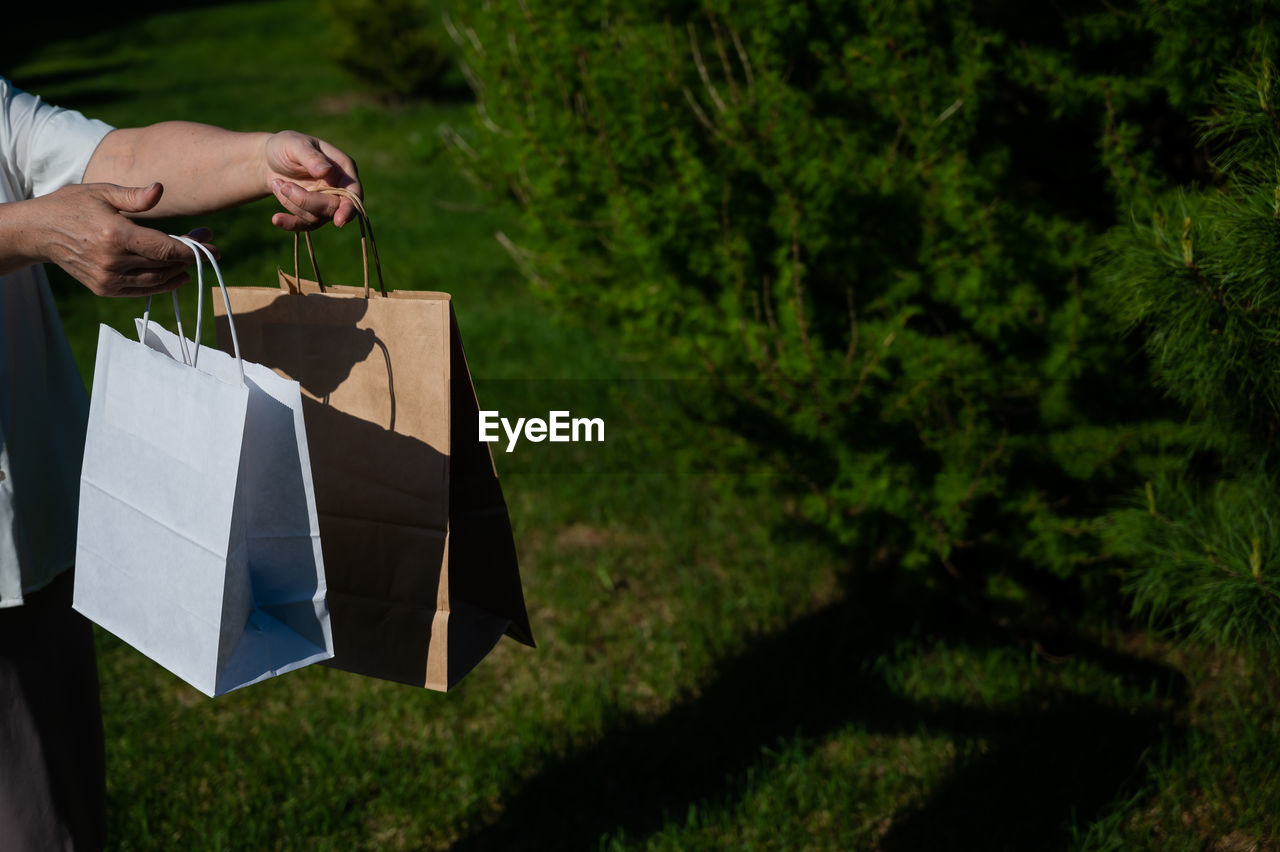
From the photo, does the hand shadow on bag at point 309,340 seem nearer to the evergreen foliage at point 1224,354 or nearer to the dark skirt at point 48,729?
the dark skirt at point 48,729

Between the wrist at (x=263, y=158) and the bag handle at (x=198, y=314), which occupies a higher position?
the wrist at (x=263, y=158)

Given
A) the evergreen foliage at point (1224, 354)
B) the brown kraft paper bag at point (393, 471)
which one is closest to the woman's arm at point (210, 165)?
the brown kraft paper bag at point (393, 471)

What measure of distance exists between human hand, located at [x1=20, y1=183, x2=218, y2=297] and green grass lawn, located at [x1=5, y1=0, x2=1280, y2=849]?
5.42ft

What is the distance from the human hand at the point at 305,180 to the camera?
149 cm

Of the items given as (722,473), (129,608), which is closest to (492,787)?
(722,473)

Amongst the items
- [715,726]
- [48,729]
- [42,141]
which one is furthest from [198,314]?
[715,726]

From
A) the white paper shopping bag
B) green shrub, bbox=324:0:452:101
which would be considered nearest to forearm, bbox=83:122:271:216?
the white paper shopping bag

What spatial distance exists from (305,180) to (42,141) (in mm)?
406

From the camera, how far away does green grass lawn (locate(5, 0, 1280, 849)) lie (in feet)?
8.26

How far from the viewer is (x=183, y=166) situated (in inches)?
63.1

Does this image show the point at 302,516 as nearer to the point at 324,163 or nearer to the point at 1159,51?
the point at 324,163

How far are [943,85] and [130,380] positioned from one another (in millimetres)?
1804

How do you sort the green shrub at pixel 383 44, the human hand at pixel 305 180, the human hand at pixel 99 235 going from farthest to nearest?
the green shrub at pixel 383 44, the human hand at pixel 305 180, the human hand at pixel 99 235

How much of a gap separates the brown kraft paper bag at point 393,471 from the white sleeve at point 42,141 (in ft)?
0.96
